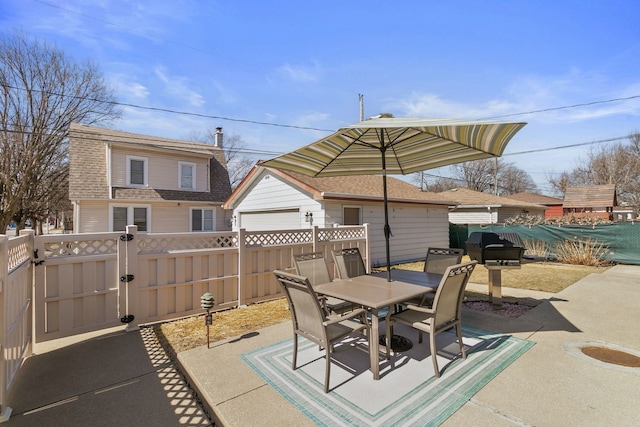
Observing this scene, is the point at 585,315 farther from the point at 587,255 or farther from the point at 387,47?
the point at 387,47

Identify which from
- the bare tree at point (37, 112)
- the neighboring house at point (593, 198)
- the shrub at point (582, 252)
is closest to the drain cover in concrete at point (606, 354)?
the shrub at point (582, 252)

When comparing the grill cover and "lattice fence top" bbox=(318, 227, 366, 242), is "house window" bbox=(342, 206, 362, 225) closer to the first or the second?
"lattice fence top" bbox=(318, 227, 366, 242)

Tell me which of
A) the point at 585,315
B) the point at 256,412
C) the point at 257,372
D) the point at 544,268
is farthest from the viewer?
the point at 544,268

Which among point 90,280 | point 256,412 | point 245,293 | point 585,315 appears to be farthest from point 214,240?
point 585,315

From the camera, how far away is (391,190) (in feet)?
38.9

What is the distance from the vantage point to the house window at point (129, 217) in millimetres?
13169

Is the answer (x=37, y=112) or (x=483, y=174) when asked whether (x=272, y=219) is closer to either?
(x=37, y=112)

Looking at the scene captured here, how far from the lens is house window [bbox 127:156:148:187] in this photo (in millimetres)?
13695

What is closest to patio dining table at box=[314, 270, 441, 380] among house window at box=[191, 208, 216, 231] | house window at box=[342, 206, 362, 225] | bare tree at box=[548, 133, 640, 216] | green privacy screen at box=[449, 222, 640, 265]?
house window at box=[342, 206, 362, 225]

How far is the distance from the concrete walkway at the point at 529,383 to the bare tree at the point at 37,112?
1721 centimetres

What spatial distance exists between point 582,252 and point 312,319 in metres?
12.3

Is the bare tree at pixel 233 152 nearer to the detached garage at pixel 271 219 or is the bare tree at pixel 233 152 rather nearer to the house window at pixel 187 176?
the house window at pixel 187 176

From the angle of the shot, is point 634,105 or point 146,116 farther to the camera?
point 146,116

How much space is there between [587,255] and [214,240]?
12.5 m
